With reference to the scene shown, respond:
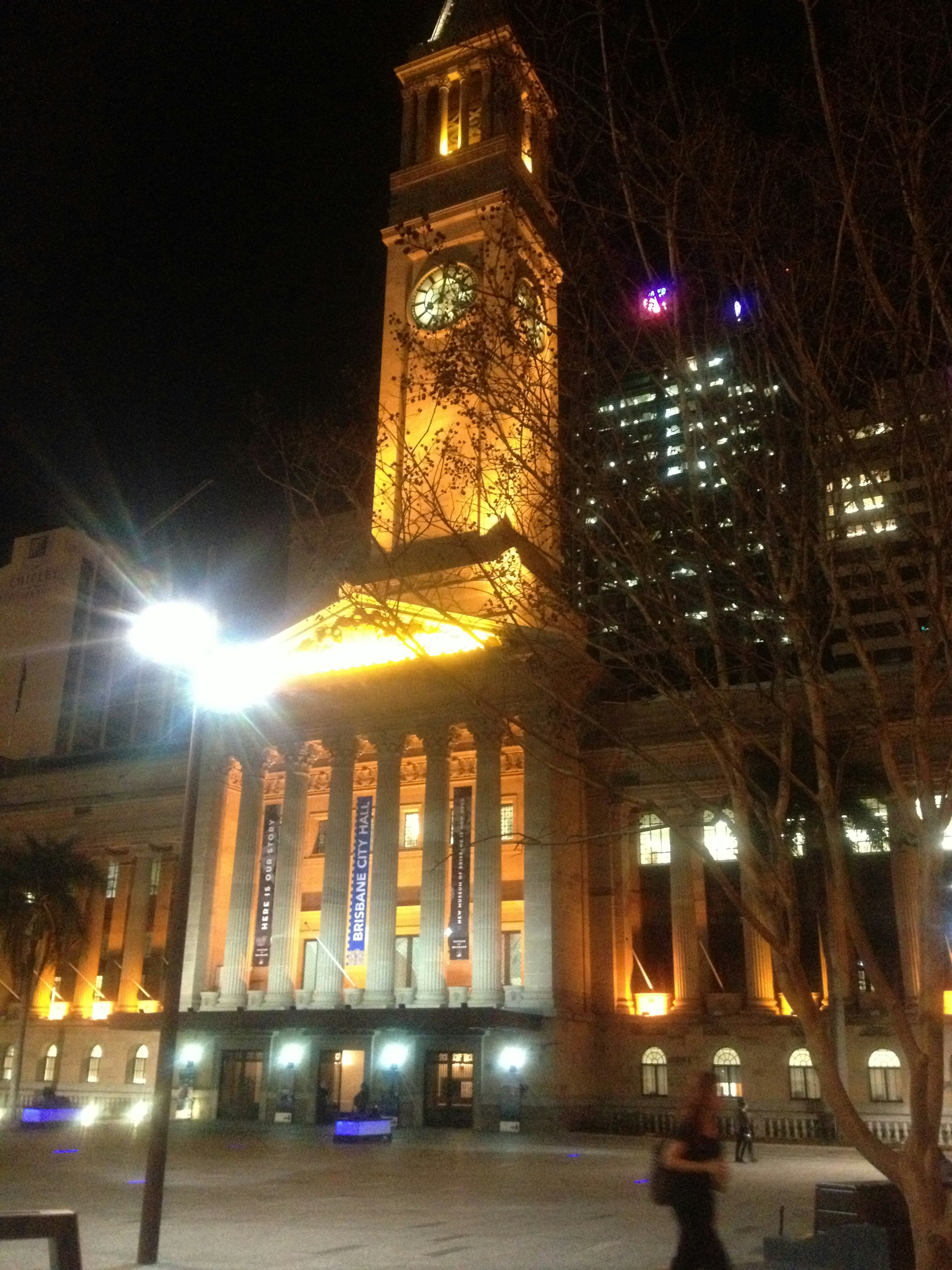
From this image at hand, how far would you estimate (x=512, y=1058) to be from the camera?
39.4 meters

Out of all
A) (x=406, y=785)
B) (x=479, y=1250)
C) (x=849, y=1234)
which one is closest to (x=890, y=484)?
(x=849, y=1234)

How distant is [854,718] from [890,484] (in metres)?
3.04

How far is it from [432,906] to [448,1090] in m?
6.80

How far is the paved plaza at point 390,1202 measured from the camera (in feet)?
45.3

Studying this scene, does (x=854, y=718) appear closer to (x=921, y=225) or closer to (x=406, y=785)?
(x=921, y=225)

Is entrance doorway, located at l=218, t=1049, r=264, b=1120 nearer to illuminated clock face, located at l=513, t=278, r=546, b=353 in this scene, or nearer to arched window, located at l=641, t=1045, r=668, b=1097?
arched window, located at l=641, t=1045, r=668, b=1097

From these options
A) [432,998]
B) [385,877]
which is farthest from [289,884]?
[432,998]

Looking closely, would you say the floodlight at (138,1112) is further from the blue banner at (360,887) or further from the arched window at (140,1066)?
the blue banner at (360,887)

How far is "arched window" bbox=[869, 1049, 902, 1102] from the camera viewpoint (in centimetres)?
3841

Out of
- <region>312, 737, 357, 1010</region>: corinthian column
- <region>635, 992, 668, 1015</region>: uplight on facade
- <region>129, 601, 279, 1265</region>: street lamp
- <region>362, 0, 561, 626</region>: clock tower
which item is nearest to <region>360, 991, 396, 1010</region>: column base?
<region>312, 737, 357, 1010</region>: corinthian column

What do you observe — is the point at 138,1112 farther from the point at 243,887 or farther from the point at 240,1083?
the point at 243,887

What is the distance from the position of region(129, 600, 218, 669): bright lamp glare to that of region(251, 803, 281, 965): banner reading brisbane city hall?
3377 cm

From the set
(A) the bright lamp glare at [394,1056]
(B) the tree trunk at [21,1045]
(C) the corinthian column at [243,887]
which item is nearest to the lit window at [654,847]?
(A) the bright lamp glare at [394,1056]

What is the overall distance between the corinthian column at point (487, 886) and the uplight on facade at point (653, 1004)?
18.1 feet
